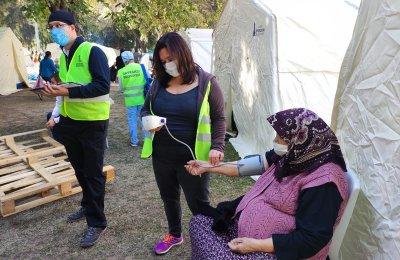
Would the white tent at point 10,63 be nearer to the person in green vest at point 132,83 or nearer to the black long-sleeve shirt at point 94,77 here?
the person in green vest at point 132,83

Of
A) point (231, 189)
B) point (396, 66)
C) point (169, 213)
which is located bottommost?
point (231, 189)

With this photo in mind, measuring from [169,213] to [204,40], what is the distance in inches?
319

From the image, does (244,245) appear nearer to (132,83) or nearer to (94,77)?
(94,77)

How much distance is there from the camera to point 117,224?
338cm

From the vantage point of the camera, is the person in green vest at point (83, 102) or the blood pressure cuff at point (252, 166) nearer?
the blood pressure cuff at point (252, 166)

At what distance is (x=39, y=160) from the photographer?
458cm

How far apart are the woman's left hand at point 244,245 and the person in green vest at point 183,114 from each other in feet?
2.21

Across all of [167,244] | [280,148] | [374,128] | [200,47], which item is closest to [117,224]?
[167,244]

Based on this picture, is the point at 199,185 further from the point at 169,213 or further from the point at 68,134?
the point at 68,134

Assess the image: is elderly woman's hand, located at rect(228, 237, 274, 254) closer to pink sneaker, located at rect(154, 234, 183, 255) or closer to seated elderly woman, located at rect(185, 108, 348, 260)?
seated elderly woman, located at rect(185, 108, 348, 260)

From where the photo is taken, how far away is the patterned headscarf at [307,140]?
1647 millimetres

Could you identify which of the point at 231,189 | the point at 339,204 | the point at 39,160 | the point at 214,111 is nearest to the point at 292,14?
the point at 231,189

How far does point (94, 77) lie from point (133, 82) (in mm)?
3131

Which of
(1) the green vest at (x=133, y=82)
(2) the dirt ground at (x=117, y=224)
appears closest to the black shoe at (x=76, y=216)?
(2) the dirt ground at (x=117, y=224)
